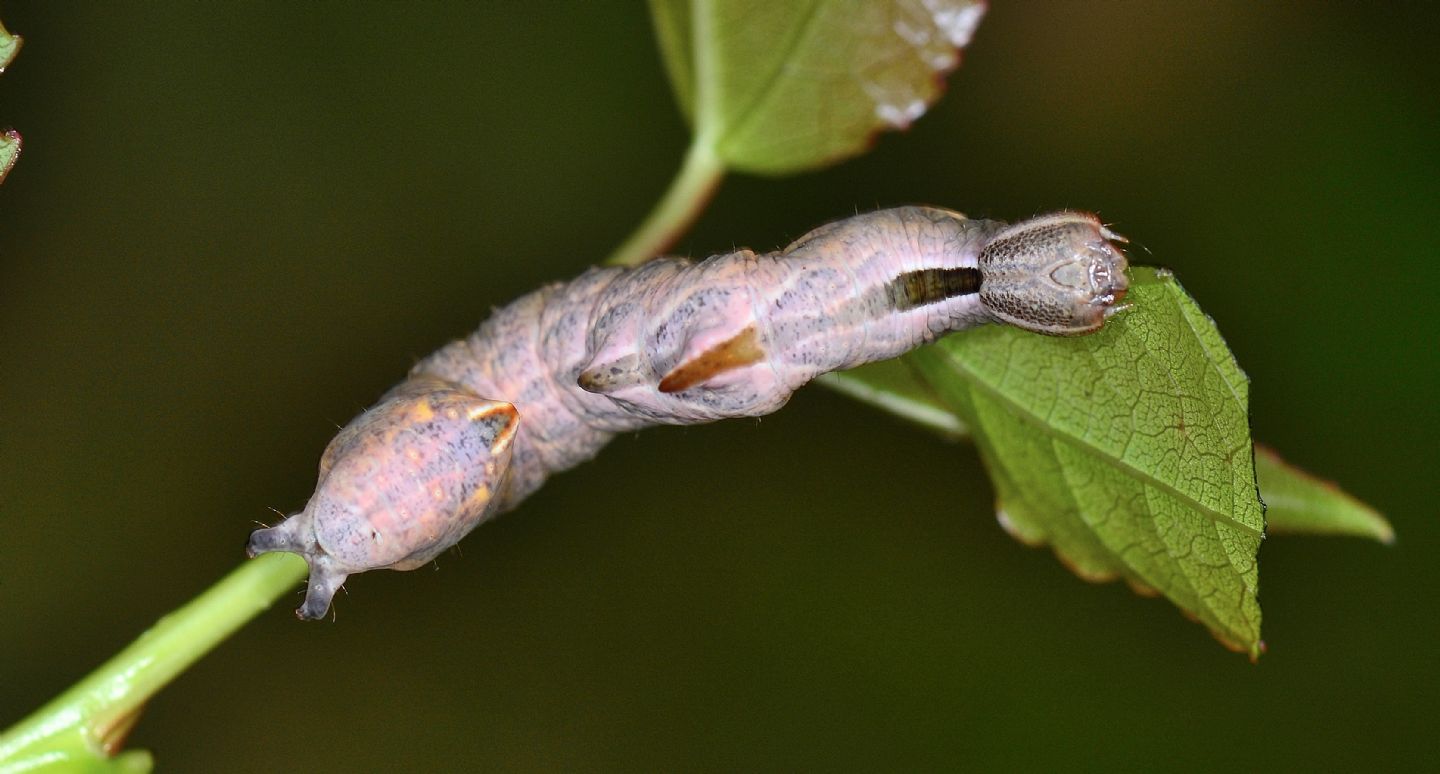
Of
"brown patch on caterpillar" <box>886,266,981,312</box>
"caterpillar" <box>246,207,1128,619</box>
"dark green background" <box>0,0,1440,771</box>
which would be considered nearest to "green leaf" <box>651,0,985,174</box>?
"caterpillar" <box>246,207,1128,619</box>

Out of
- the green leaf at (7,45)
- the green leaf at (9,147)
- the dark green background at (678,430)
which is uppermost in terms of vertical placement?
the green leaf at (7,45)

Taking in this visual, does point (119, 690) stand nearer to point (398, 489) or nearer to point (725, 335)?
point (398, 489)

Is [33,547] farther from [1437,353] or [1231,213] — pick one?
[1437,353]

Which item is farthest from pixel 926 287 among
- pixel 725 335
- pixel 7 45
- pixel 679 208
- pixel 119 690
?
pixel 7 45

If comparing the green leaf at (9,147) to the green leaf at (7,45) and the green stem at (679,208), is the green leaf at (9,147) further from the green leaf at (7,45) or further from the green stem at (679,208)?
the green stem at (679,208)

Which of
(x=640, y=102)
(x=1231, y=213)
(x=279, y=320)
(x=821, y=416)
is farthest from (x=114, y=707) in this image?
(x=1231, y=213)

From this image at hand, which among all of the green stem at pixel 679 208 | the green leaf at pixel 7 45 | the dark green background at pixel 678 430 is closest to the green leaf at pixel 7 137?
the green leaf at pixel 7 45

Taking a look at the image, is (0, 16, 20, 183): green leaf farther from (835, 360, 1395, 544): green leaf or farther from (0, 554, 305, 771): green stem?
(835, 360, 1395, 544): green leaf
